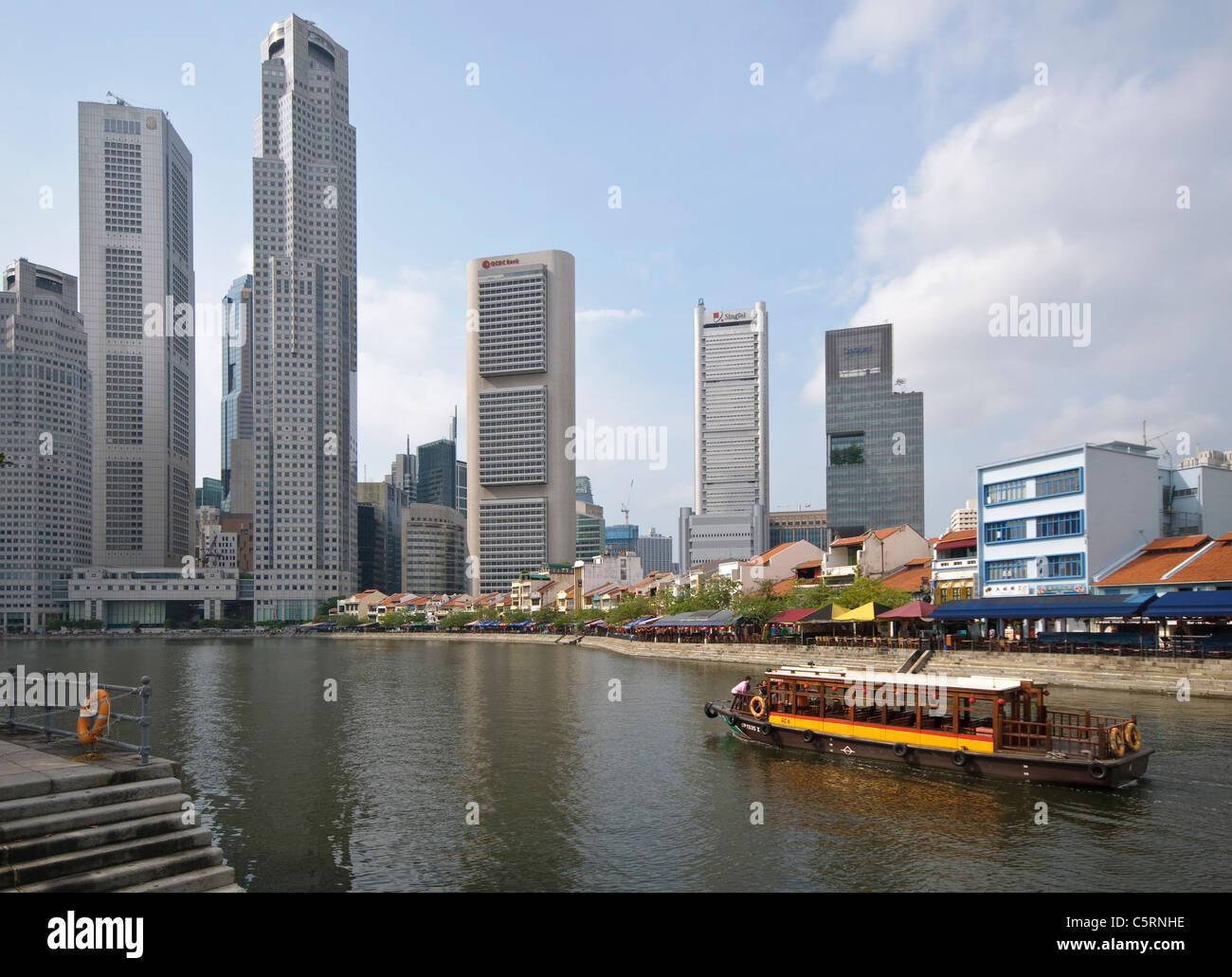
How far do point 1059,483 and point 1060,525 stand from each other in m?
3.05

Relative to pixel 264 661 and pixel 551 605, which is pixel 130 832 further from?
pixel 551 605

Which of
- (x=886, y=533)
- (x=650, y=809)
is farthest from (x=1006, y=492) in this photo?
(x=650, y=809)

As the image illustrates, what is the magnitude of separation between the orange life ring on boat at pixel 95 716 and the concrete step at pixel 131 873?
150 inches

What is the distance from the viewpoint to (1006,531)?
66312 millimetres

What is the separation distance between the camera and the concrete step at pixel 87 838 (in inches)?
431

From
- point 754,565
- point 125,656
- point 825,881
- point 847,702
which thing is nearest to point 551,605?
point 754,565

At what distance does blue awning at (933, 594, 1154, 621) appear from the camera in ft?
169

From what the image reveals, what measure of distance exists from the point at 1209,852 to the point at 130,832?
2282cm

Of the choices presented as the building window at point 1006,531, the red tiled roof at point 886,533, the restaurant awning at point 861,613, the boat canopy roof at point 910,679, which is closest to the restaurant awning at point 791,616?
the restaurant awning at point 861,613

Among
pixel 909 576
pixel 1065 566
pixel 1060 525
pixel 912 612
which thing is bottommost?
pixel 912 612

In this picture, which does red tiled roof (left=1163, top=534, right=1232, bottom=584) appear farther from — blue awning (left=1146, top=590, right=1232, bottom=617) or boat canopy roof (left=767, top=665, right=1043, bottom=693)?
boat canopy roof (left=767, top=665, right=1043, bottom=693)

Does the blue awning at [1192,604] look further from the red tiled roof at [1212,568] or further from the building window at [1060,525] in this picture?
the building window at [1060,525]

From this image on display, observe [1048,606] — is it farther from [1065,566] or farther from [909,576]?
[909,576]

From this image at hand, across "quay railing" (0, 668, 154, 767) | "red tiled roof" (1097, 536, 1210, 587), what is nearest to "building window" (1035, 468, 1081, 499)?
"red tiled roof" (1097, 536, 1210, 587)
